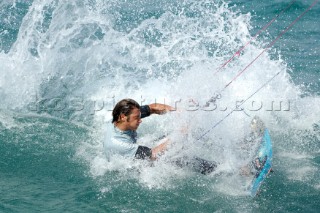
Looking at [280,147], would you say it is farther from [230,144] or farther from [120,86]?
[120,86]

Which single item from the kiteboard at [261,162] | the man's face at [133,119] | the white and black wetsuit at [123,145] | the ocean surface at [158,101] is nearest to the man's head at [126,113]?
the man's face at [133,119]

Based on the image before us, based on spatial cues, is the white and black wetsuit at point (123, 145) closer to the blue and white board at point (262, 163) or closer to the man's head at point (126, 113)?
the man's head at point (126, 113)

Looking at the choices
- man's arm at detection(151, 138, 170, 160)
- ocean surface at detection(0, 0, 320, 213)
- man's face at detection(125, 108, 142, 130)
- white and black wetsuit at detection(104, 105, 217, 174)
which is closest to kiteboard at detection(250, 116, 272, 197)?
ocean surface at detection(0, 0, 320, 213)

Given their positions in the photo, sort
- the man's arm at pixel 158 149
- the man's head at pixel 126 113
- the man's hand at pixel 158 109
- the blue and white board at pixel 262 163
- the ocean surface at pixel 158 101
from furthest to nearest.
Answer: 1. the man's hand at pixel 158 109
2. the man's arm at pixel 158 149
3. the ocean surface at pixel 158 101
4. the blue and white board at pixel 262 163
5. the man's head at pixel 126 113

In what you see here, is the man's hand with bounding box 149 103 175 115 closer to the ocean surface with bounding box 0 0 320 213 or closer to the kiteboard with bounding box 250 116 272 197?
the ocean surface with bounding box 0 0 320 213

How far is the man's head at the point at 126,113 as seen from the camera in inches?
199

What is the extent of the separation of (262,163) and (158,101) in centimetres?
381

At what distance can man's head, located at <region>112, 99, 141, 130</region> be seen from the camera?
199 inches

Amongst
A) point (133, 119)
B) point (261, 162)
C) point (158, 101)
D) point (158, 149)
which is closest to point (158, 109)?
point (158, 149)

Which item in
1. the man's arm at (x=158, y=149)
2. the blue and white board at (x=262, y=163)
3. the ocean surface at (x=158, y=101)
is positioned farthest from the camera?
the man's arm at (x=158, y=149)

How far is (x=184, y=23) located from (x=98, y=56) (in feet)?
8.01

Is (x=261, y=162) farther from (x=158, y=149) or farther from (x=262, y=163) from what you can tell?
(x=158, y=149)

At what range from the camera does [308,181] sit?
5.63m

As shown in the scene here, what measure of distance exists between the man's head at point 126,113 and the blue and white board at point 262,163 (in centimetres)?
178
